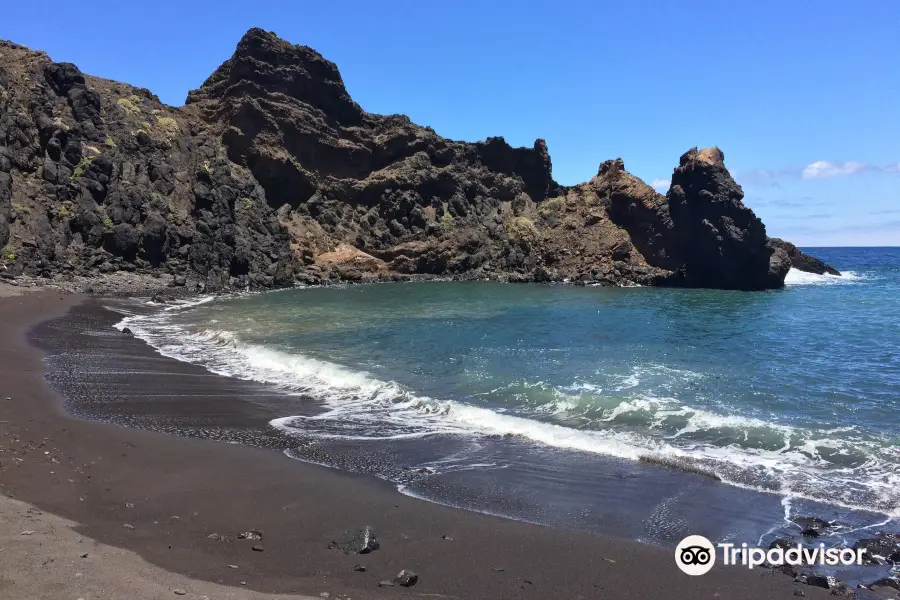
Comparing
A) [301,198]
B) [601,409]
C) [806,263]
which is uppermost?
[301,198]

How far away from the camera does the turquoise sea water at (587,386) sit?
31.8ft

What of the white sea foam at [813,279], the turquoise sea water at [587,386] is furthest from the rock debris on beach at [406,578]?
the white sea foam at [813,279]

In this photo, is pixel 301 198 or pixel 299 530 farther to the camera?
pixel 301 198

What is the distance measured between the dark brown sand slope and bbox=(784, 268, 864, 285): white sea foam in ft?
197

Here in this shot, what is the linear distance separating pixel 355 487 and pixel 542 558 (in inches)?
117

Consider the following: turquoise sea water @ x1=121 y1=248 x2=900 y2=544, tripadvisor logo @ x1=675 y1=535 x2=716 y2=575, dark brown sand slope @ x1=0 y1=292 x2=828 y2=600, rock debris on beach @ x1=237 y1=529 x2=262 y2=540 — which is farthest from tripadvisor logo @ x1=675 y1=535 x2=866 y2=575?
rock debris on beach @ x1=237 y1=529 x2=262 y2=540

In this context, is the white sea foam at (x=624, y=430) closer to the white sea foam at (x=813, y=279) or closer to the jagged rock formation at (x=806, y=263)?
the white sea foam at (x=813, y=279)

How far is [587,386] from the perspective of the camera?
14.8 meters

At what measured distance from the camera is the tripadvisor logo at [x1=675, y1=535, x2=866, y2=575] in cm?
633

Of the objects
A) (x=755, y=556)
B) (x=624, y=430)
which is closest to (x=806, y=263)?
(x=624, y=430)

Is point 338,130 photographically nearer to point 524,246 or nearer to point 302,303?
point 524,246

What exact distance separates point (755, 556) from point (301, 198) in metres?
60.7

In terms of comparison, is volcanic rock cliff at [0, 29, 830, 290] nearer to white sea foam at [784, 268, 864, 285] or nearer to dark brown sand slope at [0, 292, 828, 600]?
white sea foam at [784, 268, 864, 285]

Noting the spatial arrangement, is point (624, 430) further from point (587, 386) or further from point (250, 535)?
point (250, 535)
